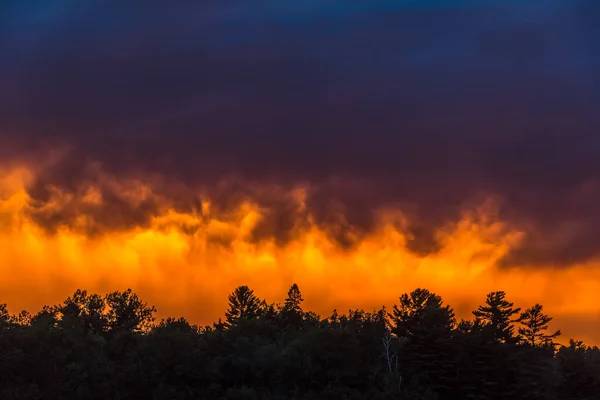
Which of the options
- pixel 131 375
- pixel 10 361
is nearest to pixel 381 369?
pixel 131 375

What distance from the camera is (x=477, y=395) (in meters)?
93.6

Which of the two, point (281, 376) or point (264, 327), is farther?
point (264, 327)

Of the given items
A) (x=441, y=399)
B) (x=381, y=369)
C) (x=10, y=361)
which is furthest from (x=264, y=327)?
(x=10, y=361)

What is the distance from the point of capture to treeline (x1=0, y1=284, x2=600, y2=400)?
9269cm

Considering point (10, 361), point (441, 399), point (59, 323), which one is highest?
point (59, 323)

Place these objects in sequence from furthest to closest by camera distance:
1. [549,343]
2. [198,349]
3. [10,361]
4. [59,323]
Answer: [549,343] < [59,323] < [198,349] < [10,361]

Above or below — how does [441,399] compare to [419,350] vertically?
below

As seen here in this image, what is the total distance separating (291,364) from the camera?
315 ft

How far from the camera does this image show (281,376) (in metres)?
95.8

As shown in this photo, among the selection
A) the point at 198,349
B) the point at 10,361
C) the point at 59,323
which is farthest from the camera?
the point at 59,323

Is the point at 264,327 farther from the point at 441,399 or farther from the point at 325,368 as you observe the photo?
the point at 441,399

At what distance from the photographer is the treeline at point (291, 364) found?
92.7 meters

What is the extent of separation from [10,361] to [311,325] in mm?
39255

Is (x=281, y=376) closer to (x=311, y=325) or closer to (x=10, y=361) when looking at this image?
(x=311, y=325)
